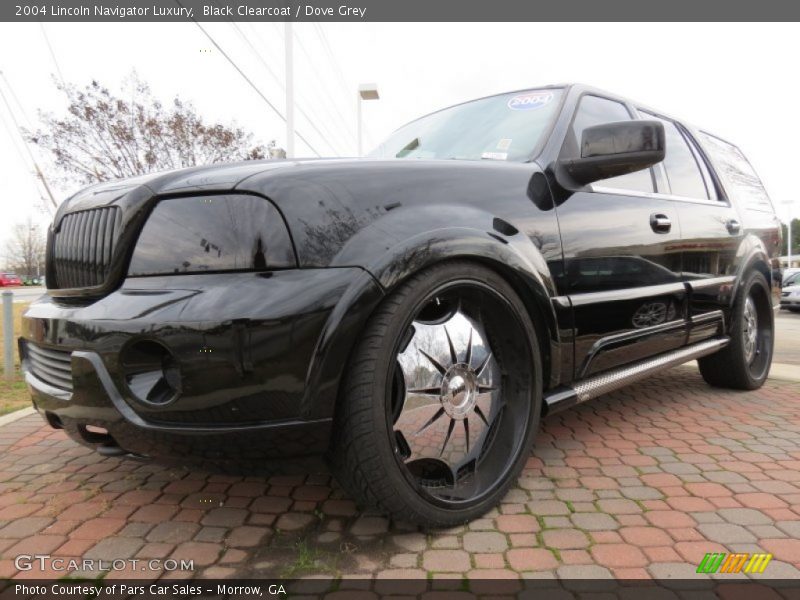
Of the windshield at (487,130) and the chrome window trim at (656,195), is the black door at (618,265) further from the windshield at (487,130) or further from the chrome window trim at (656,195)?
the windshield at (487,130)

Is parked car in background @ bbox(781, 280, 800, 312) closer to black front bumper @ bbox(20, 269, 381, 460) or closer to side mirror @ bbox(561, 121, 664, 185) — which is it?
side mirror @ bbox(561, 121, 664, 185)

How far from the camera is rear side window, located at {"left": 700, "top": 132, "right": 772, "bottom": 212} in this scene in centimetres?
Answer: 390

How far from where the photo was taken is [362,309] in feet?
5.19

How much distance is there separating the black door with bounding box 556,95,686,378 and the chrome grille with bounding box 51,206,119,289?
172cm

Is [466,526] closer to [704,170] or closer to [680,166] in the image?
[680,166]

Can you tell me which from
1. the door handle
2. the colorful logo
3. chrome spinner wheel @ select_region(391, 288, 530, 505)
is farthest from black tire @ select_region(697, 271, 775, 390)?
chrome spinner wheel @ select_region(391, 288, 530, 505)

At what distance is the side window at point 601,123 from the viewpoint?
100 inches

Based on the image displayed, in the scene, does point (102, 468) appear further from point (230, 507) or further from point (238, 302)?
point (238, 302)

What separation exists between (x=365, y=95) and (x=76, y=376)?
1287cm

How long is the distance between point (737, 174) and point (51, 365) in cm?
478

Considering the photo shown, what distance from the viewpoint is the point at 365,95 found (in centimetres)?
1332

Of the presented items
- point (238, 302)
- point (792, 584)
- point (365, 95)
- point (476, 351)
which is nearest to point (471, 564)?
point (476, 351)

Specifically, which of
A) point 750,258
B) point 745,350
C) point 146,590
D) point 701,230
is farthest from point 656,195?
point 146,590

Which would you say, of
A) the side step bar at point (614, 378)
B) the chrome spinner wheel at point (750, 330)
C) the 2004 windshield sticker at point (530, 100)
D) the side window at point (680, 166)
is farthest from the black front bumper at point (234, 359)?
the chrome spinner wheel at point (750, 330)
